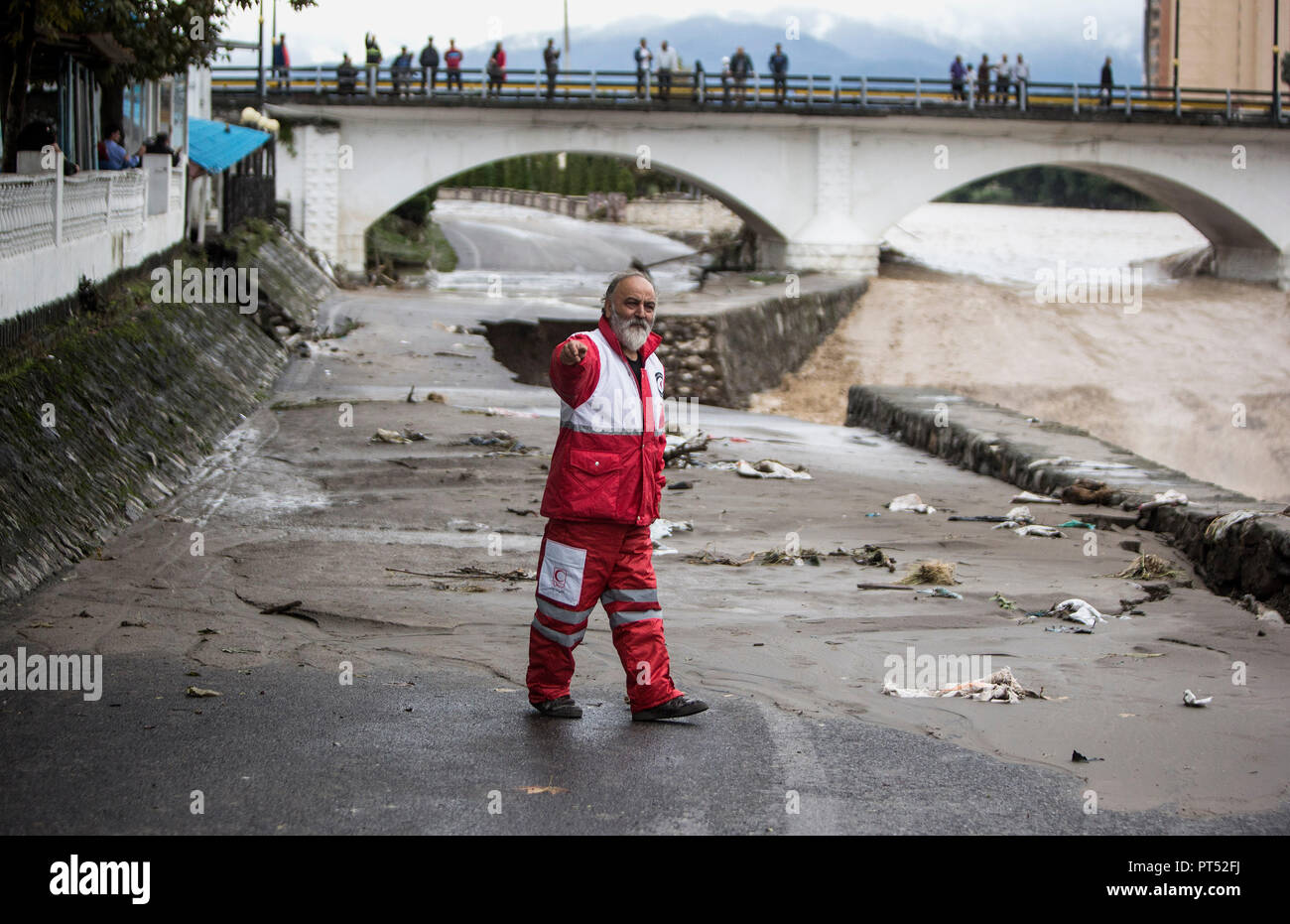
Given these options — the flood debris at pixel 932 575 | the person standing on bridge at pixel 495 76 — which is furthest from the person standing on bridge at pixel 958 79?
the flood debris at pixel 932 575

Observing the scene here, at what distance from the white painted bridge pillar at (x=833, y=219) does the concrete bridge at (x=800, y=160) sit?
0.04 meters

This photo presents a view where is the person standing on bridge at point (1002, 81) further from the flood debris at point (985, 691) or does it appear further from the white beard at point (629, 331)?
Result: the white beard at point (629, 331)

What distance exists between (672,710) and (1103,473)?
26.4ft

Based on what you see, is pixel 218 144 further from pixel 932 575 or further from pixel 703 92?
pixel 932 575

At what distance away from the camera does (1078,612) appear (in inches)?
299

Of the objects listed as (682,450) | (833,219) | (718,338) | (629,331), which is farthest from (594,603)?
(833,219)

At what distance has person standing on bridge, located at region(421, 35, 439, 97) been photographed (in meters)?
39.8

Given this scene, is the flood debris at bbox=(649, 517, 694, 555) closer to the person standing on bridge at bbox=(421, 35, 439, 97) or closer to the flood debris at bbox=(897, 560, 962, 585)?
the flood debris at bbox=(897, 560, 962, 585)

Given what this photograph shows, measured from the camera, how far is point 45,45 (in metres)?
16.6

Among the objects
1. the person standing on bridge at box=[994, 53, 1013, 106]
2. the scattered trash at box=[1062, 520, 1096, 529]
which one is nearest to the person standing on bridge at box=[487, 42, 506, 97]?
the person standing on bridge at box=[994, 53, 1013, 106]

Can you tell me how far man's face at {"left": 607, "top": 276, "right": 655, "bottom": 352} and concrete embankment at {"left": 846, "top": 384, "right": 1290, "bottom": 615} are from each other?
4.60 m

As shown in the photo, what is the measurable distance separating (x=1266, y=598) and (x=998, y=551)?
1.91 metres

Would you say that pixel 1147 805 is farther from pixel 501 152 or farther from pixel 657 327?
pixel 501 152

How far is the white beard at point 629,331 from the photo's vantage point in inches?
212
